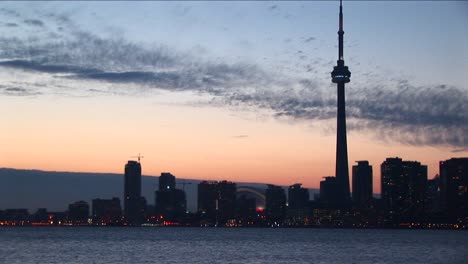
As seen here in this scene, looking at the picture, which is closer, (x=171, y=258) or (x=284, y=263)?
(x=284, y=263)

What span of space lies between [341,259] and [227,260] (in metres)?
21.5

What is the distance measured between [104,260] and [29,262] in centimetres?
1203

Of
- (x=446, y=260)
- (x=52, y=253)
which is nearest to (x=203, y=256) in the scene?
(x=52, y=253)

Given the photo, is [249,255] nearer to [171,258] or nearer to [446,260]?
[171,258]

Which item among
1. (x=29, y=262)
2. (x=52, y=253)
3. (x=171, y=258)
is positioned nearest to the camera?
(x=29, y=262)

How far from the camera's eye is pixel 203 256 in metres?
151

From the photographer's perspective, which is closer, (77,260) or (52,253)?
(77,260)

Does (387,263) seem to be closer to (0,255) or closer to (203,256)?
(203,256)

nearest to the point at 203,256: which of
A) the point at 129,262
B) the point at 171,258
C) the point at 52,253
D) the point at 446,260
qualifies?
the point at 171,258

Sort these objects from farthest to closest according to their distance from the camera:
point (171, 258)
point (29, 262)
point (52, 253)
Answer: point (52, 253), point (171, 258), point (29, 262)

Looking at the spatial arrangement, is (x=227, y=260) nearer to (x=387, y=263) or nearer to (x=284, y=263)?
(x=284, y=263)

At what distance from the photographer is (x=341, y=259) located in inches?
5787

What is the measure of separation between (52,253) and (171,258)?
94.7 ft

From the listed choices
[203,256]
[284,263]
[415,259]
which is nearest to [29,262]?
[203,256]
